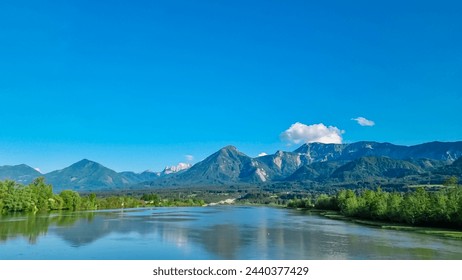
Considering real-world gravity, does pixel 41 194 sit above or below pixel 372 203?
above

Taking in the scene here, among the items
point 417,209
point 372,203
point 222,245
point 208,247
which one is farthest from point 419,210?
point 208,247

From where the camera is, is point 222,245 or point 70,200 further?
point 70,200

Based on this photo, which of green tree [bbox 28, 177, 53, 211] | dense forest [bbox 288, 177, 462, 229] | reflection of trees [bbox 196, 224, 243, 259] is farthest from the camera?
green tree [bbox 28, 177, 53, 211]

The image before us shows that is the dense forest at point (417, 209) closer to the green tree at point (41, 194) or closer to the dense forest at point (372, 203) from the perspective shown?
the dense forest at point (372, 203)

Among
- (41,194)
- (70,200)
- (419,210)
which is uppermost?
(41,194)

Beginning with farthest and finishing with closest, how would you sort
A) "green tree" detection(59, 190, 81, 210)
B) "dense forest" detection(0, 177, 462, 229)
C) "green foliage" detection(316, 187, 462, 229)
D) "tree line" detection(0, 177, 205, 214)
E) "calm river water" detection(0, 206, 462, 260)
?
"green tree" detection(59, 190, 81, 210) → "tree line" detection(0, 177, 205, 214) → "dense forest" detection(0, 177, 462, 229) → "green foliage" detection(316, 187, 462, 229) → "calm river water" detection(0, 206, 462, 260)

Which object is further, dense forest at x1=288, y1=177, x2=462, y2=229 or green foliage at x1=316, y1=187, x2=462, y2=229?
dense forest at x1=288, y1=177, x2=462, y2=229

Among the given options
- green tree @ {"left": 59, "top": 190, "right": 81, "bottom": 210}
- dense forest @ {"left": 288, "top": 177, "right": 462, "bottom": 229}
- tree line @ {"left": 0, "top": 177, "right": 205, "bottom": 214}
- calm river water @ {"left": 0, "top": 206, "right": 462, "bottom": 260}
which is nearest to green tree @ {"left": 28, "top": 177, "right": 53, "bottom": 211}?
tree line @ {"left": 0, "top": 177, "right": 205, "bottom": 214}

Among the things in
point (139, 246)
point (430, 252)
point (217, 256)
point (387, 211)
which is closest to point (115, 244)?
point (139, 246)

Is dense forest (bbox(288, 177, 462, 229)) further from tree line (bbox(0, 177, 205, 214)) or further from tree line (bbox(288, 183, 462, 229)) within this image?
tree line (bbox(0, 177, 205, 214))

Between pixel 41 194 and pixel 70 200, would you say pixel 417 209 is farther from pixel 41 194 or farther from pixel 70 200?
pixel 70 200
